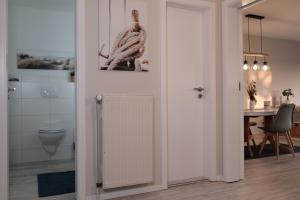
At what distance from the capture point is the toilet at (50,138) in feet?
12.3

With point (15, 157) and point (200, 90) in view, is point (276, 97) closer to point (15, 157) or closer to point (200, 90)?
point (200, 90)

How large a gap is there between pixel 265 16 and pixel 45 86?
4.08 metres

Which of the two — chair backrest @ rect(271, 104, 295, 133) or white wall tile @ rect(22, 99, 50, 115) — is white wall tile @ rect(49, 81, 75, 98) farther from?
chair backrest @ rect(271, 104, 295, 133)

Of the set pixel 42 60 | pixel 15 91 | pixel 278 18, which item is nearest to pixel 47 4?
pixel 42 60

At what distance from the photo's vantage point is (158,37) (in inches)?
107

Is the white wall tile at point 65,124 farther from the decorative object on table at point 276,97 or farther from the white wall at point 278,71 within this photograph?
the decorative object on table at point 276,97

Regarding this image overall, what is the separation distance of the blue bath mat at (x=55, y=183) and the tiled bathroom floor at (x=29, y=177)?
65 millimetres

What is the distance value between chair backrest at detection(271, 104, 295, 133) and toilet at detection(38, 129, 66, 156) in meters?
3.29

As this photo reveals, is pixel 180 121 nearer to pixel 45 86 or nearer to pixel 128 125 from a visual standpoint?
pixel 128 125

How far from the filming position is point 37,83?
4.09m

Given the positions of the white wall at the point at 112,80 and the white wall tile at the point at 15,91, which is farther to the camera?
the white wall tile at the point at 15,91

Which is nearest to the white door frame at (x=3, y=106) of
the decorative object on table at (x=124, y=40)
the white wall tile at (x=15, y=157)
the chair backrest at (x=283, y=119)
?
the decorative object on table at (x=124, y=40)

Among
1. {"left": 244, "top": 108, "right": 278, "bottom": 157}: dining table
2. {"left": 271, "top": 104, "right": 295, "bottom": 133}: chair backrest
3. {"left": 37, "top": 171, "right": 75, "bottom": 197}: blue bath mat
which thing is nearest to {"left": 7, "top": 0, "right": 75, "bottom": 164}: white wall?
{"left": 37, "top": 171, "right": 75, "bottom": 197}: blue bath mat

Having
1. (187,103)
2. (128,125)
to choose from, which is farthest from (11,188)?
(187,103)
